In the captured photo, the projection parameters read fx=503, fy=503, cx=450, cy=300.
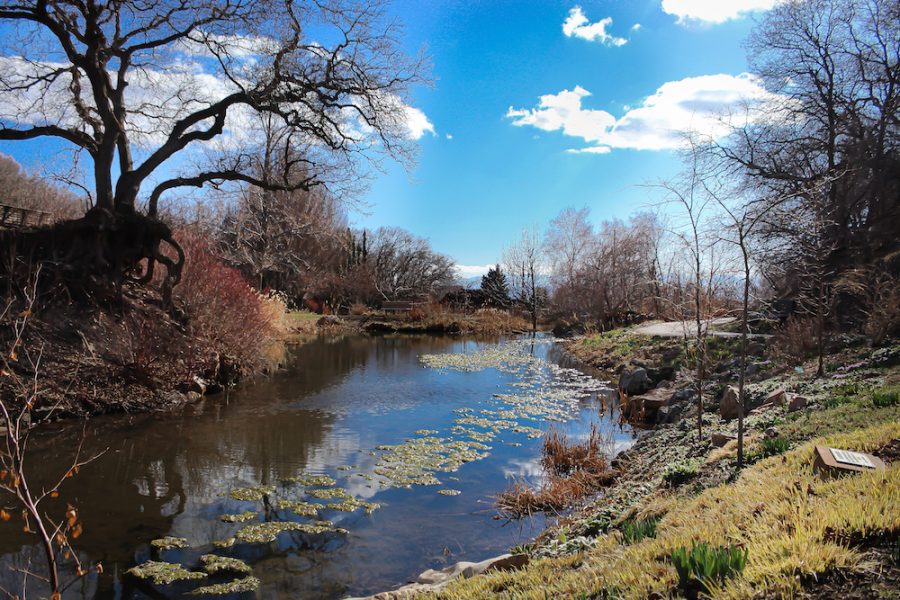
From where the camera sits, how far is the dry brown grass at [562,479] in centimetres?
640

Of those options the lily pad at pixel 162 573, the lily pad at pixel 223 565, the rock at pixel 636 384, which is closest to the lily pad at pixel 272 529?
the lily pad at pixel 223 565

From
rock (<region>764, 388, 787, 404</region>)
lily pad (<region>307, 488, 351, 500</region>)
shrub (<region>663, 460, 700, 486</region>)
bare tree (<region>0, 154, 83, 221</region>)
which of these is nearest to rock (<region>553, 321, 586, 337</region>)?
rock (<region>764, 388, 787, 404</region>)

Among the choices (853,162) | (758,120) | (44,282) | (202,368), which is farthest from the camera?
(758,120)

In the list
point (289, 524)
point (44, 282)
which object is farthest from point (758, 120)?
point (44, 282)

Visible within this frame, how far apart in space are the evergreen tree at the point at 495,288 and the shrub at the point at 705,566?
38.0 meters

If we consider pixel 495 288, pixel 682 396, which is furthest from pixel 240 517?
pixel 495 288

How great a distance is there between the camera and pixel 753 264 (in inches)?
242

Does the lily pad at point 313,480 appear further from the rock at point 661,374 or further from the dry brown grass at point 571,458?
the rock at point 661,374

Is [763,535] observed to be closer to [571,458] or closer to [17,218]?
[571,458]

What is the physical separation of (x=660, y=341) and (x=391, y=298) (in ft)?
82.9

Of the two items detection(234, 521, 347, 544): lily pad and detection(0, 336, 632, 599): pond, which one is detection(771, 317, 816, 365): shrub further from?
detection(234, 521, 347, 544): lily pad

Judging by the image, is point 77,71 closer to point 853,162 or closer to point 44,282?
point 44,282

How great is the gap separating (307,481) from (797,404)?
6.72 meters

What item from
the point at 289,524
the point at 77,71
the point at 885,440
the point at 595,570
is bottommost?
the point at 289,524
